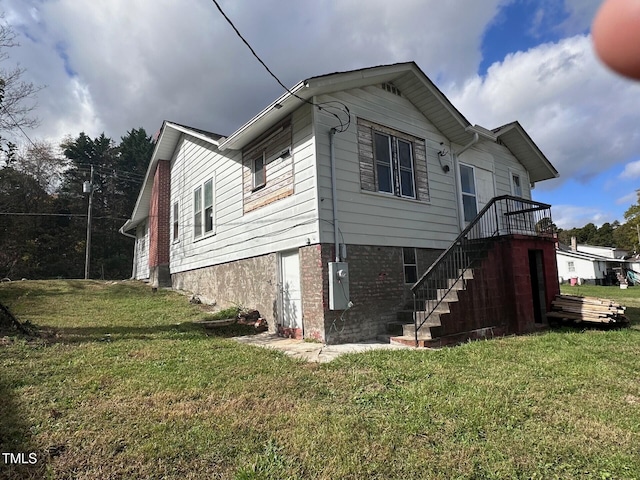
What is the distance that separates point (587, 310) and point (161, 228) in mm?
14826

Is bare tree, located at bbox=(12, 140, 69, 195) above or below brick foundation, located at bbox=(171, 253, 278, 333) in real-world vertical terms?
above

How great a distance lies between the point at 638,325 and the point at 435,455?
9.52 meters

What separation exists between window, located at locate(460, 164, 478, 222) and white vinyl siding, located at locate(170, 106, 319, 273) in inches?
212

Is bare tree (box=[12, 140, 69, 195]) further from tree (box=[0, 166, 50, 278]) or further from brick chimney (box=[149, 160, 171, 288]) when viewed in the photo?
brick chimney (box=[149, 160, 171, 288])

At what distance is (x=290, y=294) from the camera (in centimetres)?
891

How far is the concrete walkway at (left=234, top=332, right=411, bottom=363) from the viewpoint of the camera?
260 inches

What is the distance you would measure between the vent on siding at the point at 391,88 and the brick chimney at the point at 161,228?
10.7 m

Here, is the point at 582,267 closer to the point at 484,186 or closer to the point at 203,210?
the point at 484,186

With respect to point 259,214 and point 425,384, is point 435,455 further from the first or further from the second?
point 259,214

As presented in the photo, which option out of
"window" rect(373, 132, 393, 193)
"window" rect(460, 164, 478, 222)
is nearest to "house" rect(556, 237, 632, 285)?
"window" rect(460, 164, 478, 222)

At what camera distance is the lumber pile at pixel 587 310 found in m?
9.08

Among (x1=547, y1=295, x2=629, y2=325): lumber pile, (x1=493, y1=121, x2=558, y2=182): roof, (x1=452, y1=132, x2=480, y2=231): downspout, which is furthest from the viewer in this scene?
(x1=493, y1=121, x2=558, y2=182): roof

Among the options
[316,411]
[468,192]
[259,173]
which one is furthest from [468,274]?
[259,173]

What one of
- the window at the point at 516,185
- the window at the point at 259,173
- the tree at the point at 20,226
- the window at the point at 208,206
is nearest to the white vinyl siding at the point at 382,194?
the window at the point at 259,173
